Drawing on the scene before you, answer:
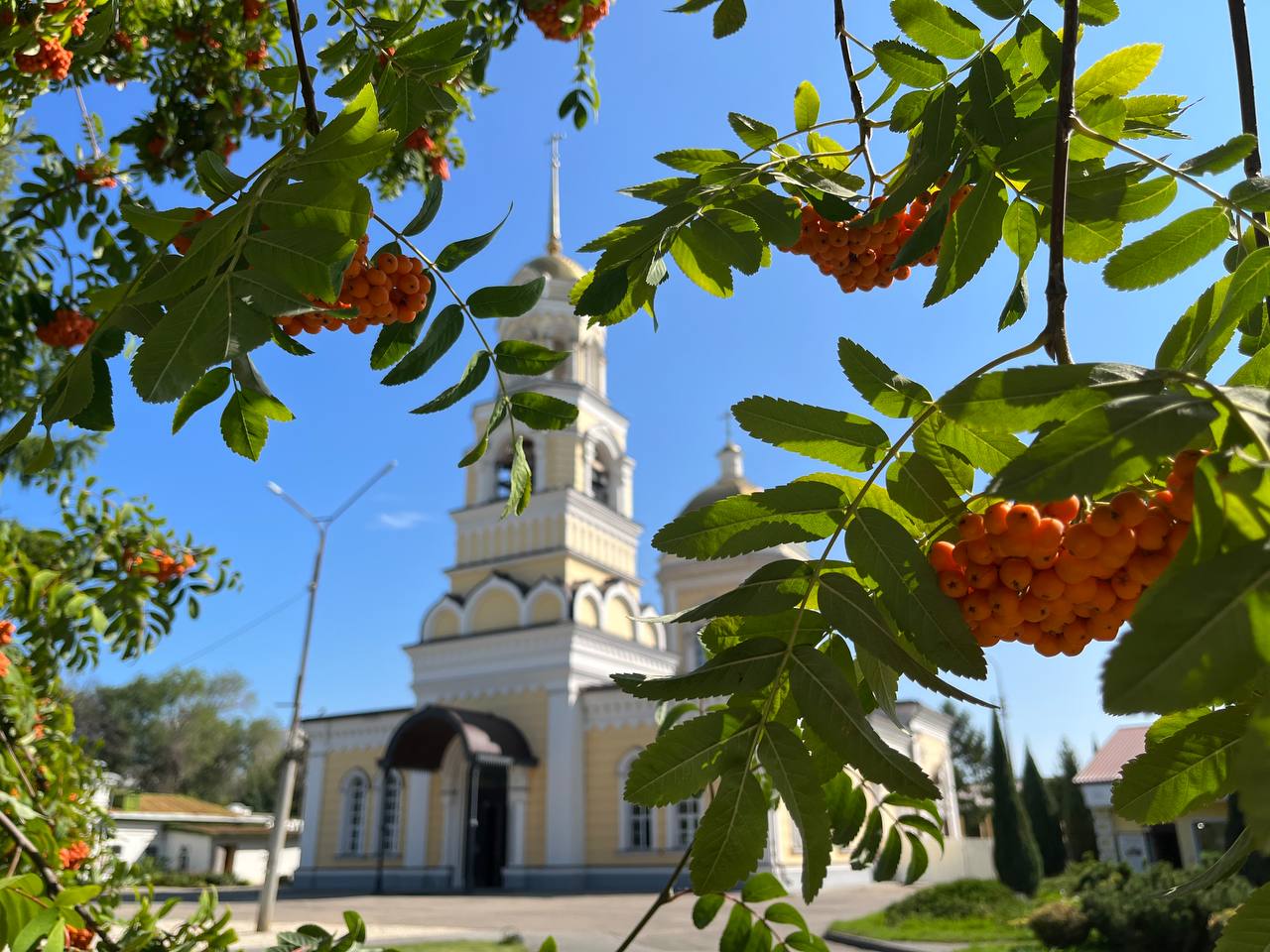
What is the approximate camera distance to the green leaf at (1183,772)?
3.71 ft

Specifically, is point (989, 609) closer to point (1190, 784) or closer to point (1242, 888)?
point (1190, 784)

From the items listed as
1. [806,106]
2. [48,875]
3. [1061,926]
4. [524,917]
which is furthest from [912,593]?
[524,917]

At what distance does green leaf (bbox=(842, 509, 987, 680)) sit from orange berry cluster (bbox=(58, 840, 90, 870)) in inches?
129

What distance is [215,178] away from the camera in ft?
4.76

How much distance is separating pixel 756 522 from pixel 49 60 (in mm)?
3827

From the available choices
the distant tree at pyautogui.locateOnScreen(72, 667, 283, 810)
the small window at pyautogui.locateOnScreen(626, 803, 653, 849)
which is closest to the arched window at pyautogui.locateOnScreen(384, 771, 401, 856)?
the small window at pyautogui.locateOnScreen(626, 803, 653, 849)

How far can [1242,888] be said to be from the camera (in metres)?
10.1

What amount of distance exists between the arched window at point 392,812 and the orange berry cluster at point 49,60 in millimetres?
22400

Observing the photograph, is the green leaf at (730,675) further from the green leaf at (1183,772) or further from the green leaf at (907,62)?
the green leaf at (907,62)

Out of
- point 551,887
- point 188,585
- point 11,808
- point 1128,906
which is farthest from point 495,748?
point 11,808

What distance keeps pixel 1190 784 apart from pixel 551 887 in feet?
70.8

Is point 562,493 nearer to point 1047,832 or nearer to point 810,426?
point 1047,832

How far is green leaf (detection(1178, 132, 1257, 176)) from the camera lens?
4.69 ft

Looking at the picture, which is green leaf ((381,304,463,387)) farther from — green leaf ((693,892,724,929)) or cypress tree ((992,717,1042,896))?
cypress tree ((992,717,1042,896))
